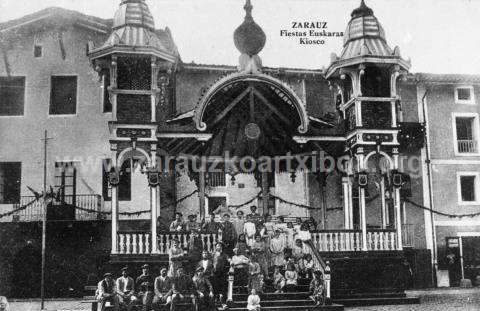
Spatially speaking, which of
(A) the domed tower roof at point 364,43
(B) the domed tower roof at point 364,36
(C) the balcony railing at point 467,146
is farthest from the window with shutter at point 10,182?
(C) the balcony railing at point 467,146

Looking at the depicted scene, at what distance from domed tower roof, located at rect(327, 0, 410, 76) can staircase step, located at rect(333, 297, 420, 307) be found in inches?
313

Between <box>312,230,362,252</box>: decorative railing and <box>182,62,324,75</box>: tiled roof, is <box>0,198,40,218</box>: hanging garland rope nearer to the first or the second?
<box>182,62,324,75</box>: tiled roof

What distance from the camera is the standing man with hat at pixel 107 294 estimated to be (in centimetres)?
1655

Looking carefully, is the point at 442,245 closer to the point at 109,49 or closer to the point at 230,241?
the point at 230,241

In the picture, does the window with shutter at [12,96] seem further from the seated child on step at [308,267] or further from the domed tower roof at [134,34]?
the seated child on step at [308,267]

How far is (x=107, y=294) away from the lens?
1659 cm

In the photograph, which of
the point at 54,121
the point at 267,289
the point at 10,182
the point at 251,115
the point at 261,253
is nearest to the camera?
the point at 267,289

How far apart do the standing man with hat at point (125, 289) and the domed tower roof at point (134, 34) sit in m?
7.11

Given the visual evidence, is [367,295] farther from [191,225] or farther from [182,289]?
[182,289]

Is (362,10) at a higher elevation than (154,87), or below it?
higher

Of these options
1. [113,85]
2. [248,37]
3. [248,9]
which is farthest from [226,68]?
[113,85]

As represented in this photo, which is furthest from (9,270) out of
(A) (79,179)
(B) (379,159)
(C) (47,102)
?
(B) (379,159)

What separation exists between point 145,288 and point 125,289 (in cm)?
65

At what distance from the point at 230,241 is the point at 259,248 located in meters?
1.62
